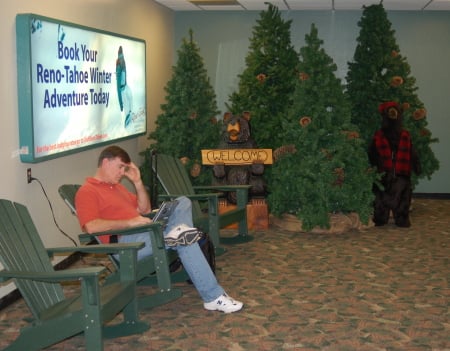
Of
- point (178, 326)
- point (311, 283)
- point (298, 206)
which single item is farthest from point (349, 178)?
point (178, 326)

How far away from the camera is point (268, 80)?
781cm

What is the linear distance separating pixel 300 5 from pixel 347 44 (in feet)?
3.19

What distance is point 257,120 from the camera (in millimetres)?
7695

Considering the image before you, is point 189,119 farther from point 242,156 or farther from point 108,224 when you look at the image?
point 108,224

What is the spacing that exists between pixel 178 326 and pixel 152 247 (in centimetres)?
54

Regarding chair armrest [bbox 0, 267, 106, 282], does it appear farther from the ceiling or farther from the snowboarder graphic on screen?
the ceiling

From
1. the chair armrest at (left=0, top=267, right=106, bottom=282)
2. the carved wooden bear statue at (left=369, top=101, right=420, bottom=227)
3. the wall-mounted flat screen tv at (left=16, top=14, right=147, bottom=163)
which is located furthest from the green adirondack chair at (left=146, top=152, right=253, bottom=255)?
the chair armrest at (left=0, top=267, right=106, bottom=282)

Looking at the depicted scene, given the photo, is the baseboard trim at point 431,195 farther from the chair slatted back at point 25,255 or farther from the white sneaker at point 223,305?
the chair slatted back at point 25,255

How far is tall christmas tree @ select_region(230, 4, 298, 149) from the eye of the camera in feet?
25.3

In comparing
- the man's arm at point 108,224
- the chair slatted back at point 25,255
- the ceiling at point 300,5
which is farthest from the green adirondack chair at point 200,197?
the ceiling at point 300,5

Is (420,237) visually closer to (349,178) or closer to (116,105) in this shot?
(349,178)

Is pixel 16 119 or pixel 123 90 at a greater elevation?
pixel 123 90

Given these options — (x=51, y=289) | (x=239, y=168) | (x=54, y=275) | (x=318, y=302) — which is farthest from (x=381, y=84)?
(x=54, y=275)

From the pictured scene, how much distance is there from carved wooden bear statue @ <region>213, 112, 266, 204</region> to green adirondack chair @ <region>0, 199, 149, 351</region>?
10.9ft
